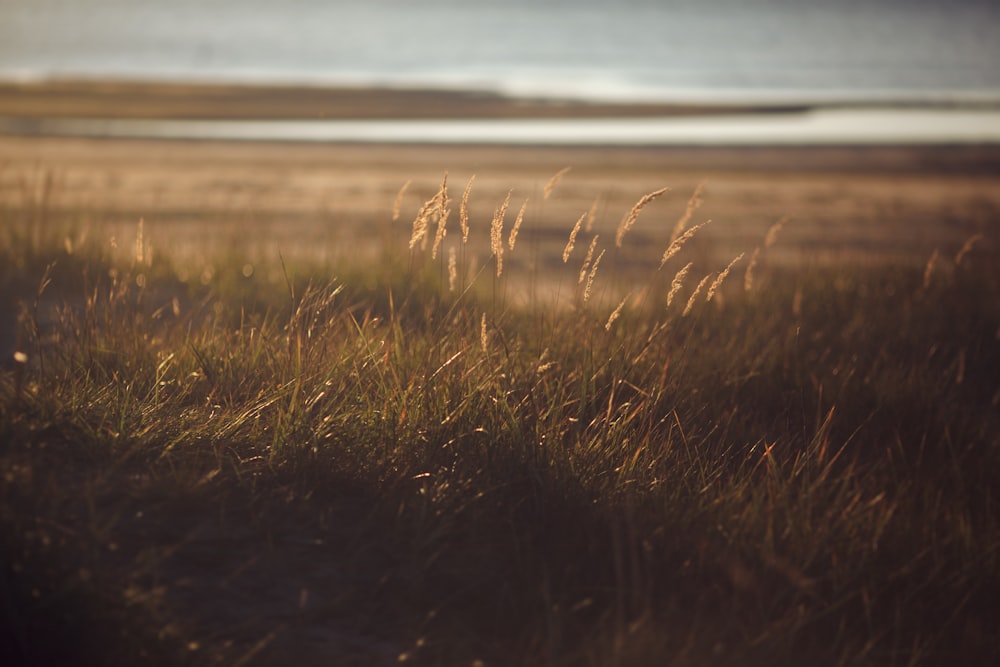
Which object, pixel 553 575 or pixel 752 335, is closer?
pixel 553 575

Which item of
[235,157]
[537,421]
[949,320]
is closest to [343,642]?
[537,421]

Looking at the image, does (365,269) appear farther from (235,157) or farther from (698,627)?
(235,157)

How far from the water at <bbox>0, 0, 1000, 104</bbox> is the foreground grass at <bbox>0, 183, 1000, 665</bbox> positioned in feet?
110

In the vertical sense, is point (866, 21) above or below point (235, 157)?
above

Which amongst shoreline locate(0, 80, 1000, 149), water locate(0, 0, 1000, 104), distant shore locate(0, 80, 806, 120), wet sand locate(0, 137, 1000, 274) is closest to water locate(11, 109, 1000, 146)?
shoreline locate(0, 80, 1000, 149)

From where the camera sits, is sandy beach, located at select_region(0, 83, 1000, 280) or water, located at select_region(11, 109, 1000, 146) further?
water, located at select_region(11, 109, 1000, 146)

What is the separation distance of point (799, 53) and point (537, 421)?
65590 millimetres

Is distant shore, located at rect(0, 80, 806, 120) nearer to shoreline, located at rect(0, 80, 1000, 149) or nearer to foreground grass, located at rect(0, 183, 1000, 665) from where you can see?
shoreline, located at rect(0, 80, 1000, 149)

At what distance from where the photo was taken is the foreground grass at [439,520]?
2715 millimetres

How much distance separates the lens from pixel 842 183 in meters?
15.9

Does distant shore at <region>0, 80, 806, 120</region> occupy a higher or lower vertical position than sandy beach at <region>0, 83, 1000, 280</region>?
lower

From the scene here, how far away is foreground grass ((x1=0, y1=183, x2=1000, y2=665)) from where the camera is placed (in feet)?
8.91

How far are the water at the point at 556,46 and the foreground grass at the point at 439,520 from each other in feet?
110

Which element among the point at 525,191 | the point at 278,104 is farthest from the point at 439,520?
the point at 278,104
